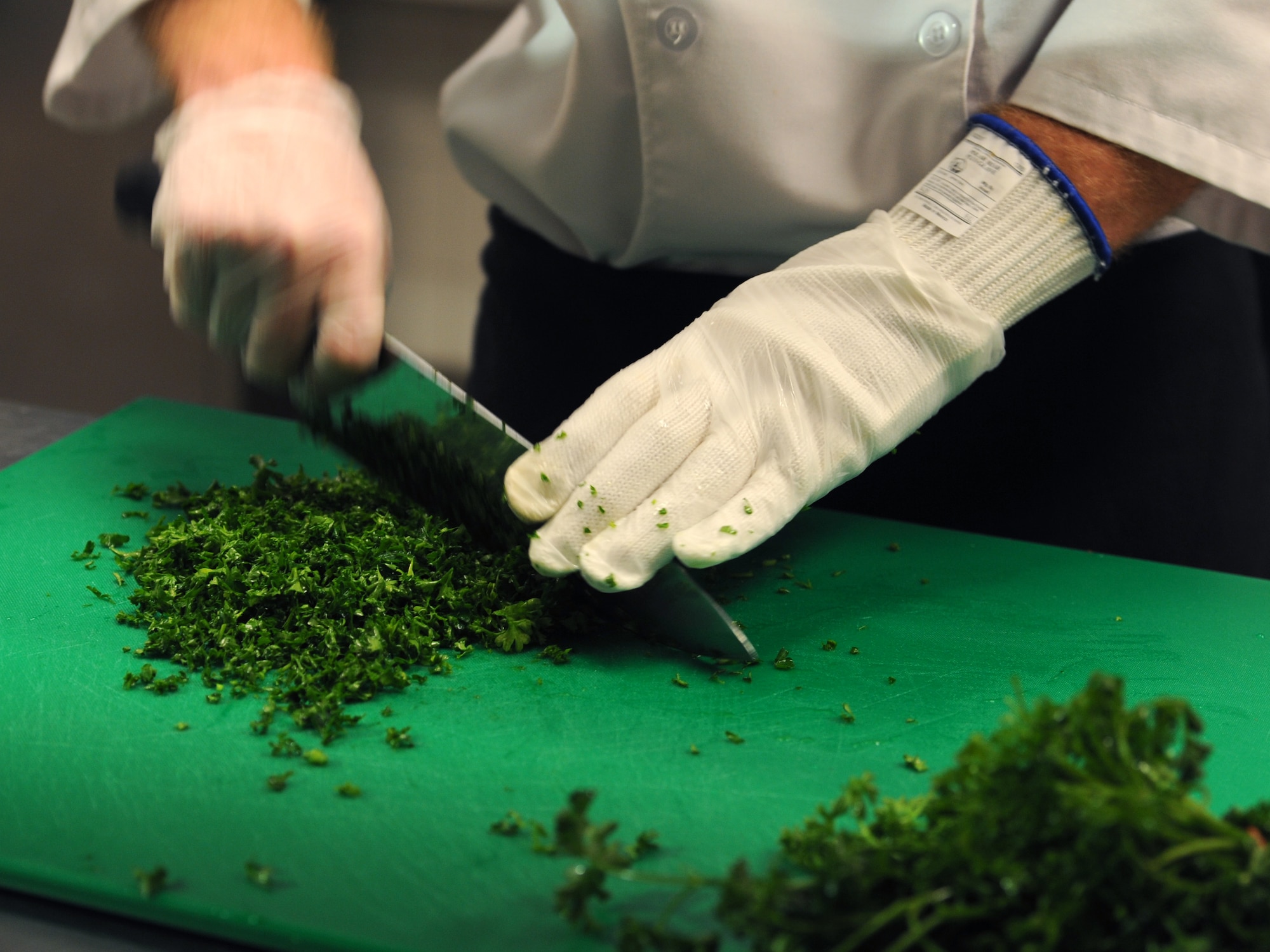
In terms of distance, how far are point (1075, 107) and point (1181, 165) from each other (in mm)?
167

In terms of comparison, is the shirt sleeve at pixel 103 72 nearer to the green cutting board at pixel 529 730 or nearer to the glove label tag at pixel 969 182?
the green cutting board at pixel 529 730

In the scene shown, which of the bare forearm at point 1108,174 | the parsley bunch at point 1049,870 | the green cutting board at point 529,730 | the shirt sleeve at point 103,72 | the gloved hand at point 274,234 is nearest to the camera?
the parsley bunch at point 1049,870

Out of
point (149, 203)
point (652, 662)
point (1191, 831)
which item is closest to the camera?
point (1191, 831)

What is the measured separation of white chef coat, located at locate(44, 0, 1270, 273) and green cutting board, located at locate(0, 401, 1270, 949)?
0.61 meters

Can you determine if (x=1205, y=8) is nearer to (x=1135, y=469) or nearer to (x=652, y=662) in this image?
(x=1135, y=469)

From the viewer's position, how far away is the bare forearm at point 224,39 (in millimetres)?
1557

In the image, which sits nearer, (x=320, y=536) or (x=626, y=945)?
(x=626, y=945)

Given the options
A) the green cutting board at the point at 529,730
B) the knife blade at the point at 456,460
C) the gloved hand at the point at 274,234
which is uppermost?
the gloved hand at the point at 274,234

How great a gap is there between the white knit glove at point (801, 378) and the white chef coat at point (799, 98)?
0.53 feet

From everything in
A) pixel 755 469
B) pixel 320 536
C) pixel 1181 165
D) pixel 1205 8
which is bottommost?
pixel 320 536

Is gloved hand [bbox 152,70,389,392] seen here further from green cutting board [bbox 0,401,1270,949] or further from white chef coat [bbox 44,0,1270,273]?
green cutting board [bbox 0,401,1270,949]

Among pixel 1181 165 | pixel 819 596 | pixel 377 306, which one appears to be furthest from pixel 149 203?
pixel 1181 165

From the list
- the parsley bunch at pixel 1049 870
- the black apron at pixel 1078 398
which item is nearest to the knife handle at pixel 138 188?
the black apron at pixel 1078 398

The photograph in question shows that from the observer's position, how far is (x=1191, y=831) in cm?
78
